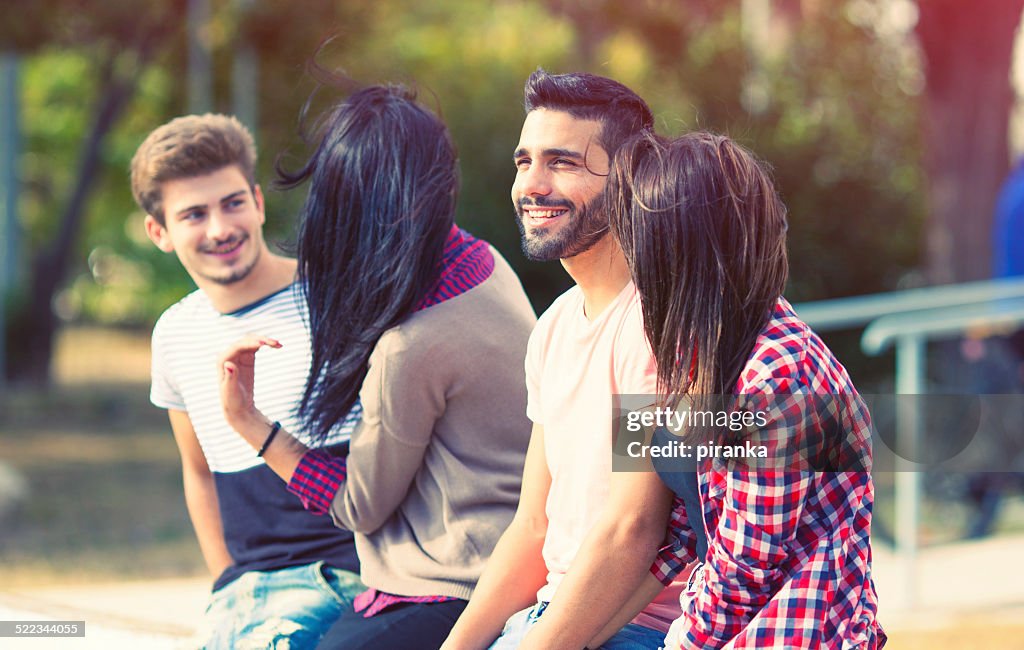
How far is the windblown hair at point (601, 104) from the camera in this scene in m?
2.40

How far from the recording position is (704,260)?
2055 millimetres

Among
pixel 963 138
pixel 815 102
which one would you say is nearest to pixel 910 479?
pixel 963 138

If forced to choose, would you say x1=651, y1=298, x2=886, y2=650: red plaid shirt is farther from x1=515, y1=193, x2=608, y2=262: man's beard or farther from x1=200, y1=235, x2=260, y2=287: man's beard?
x1=200, y1=235, x2=260, y2=287: man's beard

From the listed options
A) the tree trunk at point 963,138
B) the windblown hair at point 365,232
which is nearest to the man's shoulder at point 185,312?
the windblown hair at point 365,232

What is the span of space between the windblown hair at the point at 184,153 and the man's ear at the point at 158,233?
0.09 ft

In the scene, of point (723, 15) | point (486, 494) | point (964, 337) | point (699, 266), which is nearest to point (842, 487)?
point (699, 266)

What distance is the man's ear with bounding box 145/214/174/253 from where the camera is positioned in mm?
3291

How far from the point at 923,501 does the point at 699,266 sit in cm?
571

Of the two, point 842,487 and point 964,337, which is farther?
point 964,337

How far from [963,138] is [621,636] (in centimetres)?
932

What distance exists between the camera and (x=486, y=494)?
8.83ft

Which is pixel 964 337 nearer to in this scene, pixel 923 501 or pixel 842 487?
pixel 923 501

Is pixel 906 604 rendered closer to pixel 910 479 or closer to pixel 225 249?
pixel 910 479

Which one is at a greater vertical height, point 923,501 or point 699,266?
point 699,266
